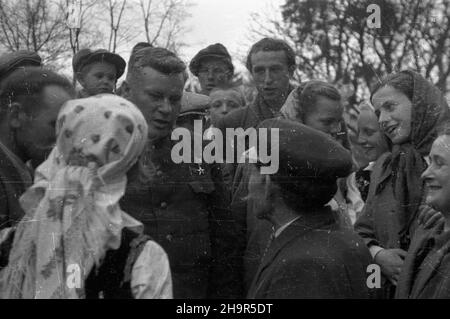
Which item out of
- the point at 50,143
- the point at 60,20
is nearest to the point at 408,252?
the point at 50,143

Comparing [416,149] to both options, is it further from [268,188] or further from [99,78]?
[99,78]

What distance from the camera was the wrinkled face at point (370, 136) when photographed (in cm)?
339

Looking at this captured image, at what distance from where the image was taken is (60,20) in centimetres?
326

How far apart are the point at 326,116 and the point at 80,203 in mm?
1084

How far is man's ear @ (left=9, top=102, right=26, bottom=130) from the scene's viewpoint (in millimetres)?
2766

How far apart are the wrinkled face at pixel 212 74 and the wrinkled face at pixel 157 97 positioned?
0.51 m

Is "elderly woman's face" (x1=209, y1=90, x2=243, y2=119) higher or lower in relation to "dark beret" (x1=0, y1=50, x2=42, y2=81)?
lower

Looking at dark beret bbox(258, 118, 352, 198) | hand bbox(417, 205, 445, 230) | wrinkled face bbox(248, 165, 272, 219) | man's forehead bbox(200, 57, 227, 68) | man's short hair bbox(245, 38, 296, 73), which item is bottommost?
hand bbox(417, 205, 445, 230)

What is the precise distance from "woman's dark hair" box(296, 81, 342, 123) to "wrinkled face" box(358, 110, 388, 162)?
0.29m

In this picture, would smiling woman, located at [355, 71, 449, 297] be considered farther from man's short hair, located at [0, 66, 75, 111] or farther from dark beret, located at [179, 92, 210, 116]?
man's short hair, located at [0, 66, 75, 111]

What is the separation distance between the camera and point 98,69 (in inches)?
123

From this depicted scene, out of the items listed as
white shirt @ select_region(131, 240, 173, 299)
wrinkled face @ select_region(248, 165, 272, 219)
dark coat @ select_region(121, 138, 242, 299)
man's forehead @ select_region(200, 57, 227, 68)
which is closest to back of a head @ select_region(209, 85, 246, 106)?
man's forehead @ select_region(200, 57, 227, 68)
